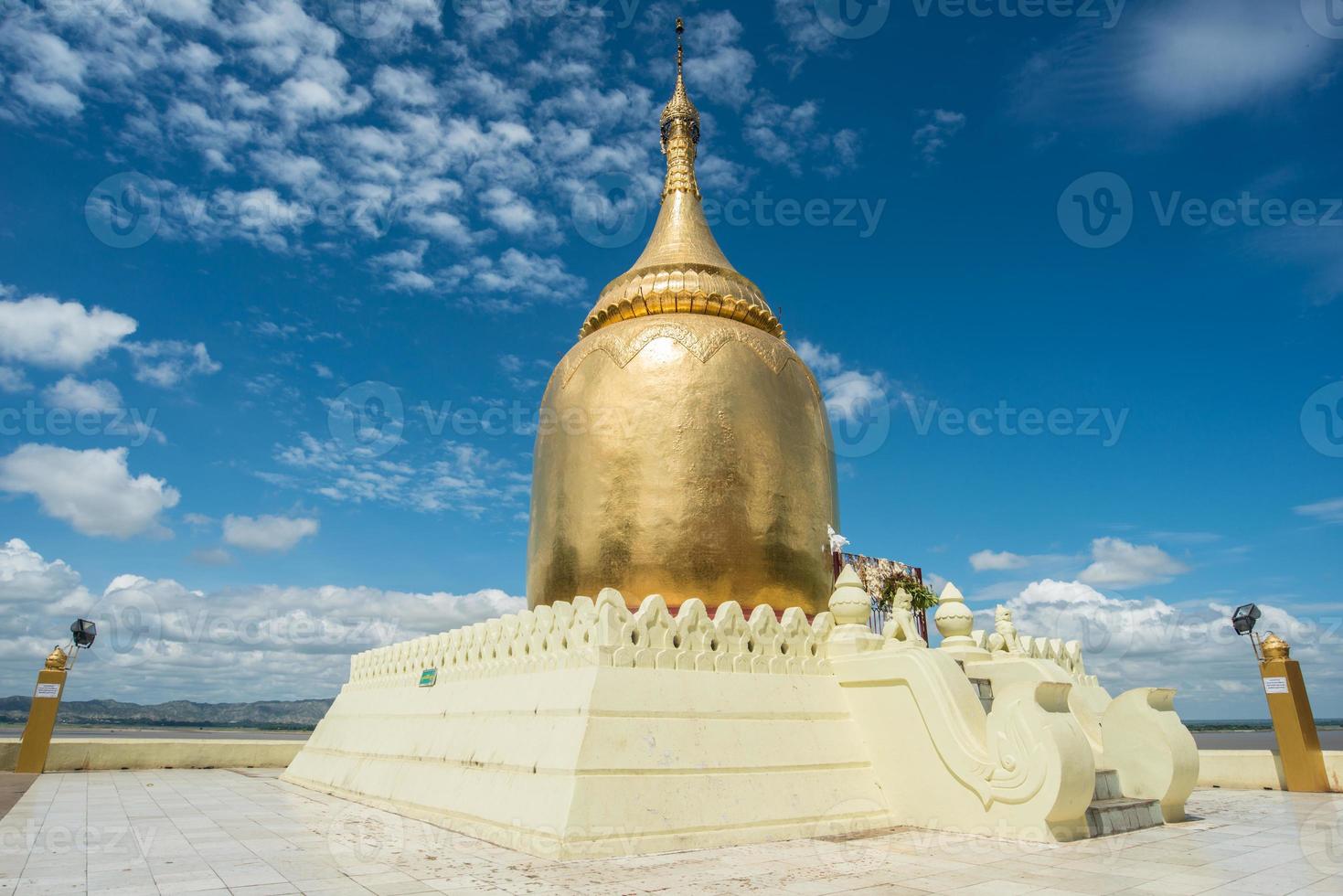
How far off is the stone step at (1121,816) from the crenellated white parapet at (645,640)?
3.53 metres

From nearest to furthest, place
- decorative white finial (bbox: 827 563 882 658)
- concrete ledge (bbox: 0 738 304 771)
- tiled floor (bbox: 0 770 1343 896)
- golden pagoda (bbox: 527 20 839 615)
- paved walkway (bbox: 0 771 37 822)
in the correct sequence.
Answer: tiled floor (bbox: 0 770 1343 896) → decorative white finial (bbox: 827 563 882 658) → paved walkway (bbox: 0 771 37 822) → golden pagoda (bbox: 527 20 839 615) → concrete ledge (bbox: 0 738 304 771)

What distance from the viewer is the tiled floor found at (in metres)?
6.52

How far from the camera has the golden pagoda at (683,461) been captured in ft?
44.4

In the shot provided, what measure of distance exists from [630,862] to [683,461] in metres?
7.29

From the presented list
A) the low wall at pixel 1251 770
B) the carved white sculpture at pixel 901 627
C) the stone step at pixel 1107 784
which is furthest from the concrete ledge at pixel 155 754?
the low wall at pixel 1251 770

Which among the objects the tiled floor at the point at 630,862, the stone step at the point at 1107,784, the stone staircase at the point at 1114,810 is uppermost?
the stone step at the point at 1107,784

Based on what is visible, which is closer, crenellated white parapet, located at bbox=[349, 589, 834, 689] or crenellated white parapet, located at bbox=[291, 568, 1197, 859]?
crenellated white parapet, located at bbox=[291, 568, 1197, 859]

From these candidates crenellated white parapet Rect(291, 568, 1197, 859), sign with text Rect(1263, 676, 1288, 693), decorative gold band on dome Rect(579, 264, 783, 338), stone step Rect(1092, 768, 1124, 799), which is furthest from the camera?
decorative gold band on dome Rect(579, 264, 783, 338)

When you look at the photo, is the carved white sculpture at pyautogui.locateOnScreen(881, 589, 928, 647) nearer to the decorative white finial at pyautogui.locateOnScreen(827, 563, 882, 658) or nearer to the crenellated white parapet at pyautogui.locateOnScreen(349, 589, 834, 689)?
the decorative white finial at pyautogui.locateOnScreen(827, 563, 882, 658)

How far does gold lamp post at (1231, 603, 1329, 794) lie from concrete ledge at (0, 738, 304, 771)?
72.6 feet

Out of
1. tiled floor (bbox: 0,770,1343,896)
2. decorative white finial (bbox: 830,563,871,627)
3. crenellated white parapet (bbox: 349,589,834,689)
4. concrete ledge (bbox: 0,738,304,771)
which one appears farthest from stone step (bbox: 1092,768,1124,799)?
concrete ledge (bbox: 0,738,304,771)

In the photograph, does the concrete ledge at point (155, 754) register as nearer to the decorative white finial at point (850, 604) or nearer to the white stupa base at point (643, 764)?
the white stupa base at point (643, 764)

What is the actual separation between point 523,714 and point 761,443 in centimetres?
646

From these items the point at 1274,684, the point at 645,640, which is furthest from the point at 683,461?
the point at 1274,684
